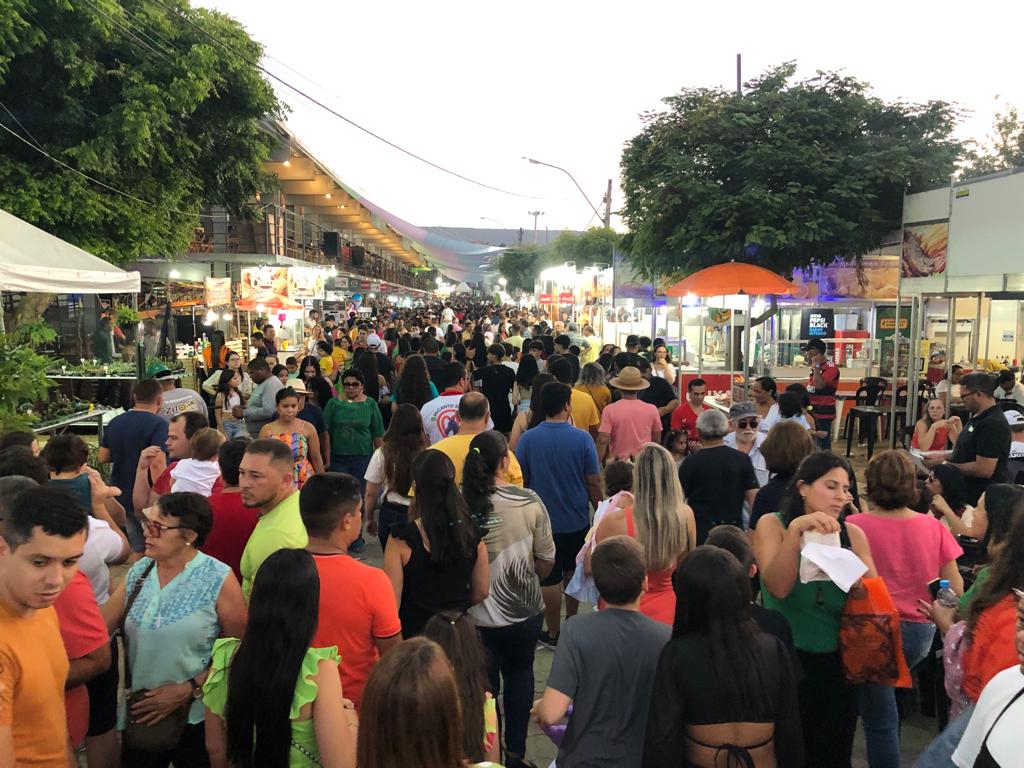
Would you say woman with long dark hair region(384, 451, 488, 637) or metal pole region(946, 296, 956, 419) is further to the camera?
metal pole region(946, 296, 956, 419)

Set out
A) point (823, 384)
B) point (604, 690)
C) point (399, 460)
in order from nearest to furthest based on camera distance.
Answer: point (604, 690), point (399, 460), point (823, 384)

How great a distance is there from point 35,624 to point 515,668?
222 cm

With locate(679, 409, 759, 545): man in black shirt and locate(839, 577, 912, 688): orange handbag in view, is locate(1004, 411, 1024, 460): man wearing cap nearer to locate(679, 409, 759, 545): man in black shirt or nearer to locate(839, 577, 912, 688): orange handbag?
locate(679, 409, 759, 545): man in black shirt

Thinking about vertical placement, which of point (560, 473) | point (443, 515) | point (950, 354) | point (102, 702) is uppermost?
point (950, 354)

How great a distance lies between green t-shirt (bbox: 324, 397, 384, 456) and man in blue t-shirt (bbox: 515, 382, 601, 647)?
2.36 m

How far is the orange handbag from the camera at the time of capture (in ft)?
10.5

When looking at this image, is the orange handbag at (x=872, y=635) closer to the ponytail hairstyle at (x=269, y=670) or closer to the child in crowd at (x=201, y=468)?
the ponytail hairstyle at (x=269, y=670)

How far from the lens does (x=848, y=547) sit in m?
3.38

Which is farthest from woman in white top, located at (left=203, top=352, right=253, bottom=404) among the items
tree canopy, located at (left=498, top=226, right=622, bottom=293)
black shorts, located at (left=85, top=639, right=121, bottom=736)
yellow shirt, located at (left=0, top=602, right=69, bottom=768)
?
tree canopy, located at (left=498, top=226, right=622, bottom=293)

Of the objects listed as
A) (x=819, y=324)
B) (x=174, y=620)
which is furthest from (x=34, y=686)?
(x=819, y=324)

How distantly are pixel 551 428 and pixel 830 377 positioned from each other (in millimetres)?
6502

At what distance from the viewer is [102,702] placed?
10.2 ft

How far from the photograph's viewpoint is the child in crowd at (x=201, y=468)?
4.94 metres

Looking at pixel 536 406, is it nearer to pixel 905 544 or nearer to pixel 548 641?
pixel 548 641
